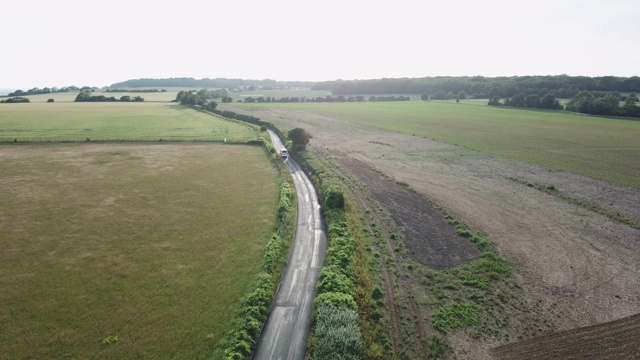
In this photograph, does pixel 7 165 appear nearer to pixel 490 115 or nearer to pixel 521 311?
pixel 521 311

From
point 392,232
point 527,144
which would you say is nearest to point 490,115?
point 527,144

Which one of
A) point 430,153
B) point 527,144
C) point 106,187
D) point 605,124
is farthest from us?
point 605,124

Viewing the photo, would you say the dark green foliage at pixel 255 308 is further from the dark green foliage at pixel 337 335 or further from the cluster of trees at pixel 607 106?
the cluster of trees at pixel 607 106

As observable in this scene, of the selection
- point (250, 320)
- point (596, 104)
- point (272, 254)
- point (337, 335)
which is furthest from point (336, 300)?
point (596, 104)

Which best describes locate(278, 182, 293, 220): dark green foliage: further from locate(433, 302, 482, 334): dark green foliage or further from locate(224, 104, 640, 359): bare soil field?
locate(433, 302, 482, 334): dark green foliage

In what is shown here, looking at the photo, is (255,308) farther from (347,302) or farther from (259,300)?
(347,302)

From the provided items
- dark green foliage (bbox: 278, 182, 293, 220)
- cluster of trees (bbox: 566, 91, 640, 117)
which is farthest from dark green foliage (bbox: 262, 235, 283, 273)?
cluster of trees (bbox: 566, 91, 640, 117)
